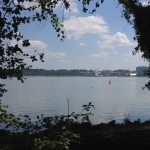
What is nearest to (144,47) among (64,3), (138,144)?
(138,144)

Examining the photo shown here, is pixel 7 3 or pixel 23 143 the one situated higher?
pixel 7 3

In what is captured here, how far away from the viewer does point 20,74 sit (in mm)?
6680

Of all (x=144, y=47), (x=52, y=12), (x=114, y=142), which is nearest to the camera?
(x=52, y=12)

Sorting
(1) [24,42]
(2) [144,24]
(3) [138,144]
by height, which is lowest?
(3) [138,144]

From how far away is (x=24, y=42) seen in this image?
6426 mm

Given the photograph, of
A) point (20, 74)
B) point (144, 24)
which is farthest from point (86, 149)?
point (144, 24)

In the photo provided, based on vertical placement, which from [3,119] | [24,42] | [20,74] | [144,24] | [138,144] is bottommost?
[138,144]

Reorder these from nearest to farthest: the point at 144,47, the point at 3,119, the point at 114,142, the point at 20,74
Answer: the point at 3,119 < the point at 20,74 < the point at 114,142 < the point at 144,47

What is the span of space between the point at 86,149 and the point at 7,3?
16.2 ft

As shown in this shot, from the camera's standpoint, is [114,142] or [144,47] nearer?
[114,142]

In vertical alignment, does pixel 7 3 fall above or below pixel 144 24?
below

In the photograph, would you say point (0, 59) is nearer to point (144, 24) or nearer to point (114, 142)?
point (114, 142)

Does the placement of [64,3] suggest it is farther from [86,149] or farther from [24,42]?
[86,149]

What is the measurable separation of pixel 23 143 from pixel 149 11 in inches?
501
